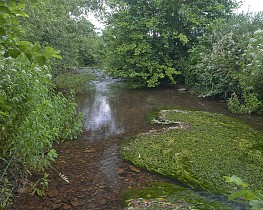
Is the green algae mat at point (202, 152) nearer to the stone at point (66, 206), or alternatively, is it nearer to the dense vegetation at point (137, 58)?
the dense vegetation at point (137, 58)

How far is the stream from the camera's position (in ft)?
12.4

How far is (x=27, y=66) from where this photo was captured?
12.1 ft

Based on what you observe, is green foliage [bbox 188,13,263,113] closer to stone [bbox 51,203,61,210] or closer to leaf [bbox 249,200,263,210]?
stone [bbox 51,203,61,210]

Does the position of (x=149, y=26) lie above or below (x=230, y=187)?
above

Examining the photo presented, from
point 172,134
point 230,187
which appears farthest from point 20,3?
point 172,134

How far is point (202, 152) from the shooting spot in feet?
17.4

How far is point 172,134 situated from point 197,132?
658 mm

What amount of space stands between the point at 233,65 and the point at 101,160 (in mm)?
7027

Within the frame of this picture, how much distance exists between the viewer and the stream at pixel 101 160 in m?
3.78

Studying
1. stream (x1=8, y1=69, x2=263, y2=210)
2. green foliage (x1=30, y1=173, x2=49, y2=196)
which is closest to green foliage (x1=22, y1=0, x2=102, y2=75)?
stream (x1=8, y1=69, x2=263, y2=210)

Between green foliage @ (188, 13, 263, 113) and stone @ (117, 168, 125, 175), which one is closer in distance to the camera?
stone @ (117, 168, 125, 175)

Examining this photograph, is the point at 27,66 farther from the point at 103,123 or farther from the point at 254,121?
the point at 254,121

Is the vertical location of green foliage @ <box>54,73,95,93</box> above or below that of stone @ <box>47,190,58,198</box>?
above

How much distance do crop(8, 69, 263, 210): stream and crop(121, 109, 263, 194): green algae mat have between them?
34 centimetres
